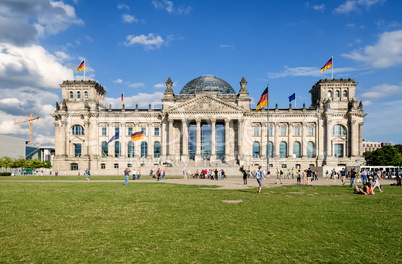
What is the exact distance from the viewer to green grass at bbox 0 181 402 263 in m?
10.3

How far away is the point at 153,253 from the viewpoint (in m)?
10.5

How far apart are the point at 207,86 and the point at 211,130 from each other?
1738 centimetres

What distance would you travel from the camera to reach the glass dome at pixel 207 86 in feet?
322

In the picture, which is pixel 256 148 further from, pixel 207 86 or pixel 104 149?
pixel 104 149

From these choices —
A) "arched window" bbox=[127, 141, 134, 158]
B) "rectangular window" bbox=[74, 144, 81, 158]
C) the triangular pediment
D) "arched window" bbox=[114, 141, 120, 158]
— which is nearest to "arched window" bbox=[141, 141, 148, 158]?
"arched window" bbox=[127, 141, 134, 158]

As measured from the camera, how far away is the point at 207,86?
99.1 metres

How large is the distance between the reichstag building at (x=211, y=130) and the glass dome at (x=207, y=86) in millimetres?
5955

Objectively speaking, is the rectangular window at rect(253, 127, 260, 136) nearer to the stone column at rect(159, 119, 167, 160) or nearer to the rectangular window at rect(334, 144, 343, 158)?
the rectangular window at rect(334, 144, 343, 158)

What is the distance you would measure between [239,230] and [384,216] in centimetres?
873

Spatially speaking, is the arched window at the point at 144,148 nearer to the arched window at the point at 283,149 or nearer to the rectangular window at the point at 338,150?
the arched window at the point at 283,149

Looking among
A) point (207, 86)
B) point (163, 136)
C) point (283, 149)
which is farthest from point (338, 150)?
point (163, 136)

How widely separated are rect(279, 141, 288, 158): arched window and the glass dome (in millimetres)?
23086

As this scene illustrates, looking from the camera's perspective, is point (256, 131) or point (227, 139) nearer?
point (227, 139)

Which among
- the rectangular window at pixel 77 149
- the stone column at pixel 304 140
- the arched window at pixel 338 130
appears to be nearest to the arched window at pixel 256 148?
the stone column at pixel 304 140
